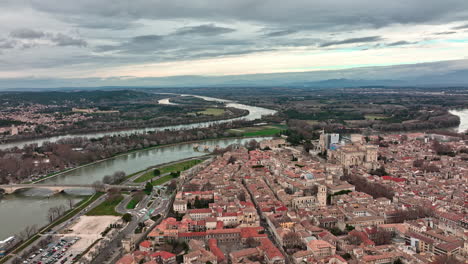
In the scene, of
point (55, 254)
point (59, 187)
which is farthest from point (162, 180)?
point (55, 254)

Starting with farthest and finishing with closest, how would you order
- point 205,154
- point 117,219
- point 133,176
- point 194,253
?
point 205,154 → point 133,176 → point 117,219 → point 194,253

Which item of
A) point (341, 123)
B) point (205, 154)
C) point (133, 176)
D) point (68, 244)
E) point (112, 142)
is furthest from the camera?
point (341, 123)

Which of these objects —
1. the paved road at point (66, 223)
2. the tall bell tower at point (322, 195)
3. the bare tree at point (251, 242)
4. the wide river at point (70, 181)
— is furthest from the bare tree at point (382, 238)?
the wide river at point (70, 181)

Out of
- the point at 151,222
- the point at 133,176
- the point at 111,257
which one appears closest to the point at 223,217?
the point at 151,222

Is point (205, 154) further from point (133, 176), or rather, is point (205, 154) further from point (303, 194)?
point (303, 194)

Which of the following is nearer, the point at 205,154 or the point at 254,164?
the point at 254,164

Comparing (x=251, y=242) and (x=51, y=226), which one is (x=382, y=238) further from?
(x=51, y=226)
